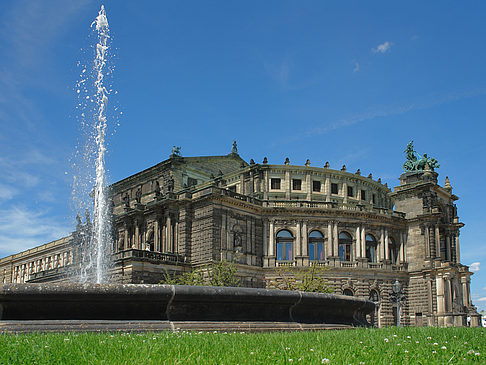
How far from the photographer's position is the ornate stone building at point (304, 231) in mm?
51125

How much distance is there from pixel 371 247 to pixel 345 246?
335cm

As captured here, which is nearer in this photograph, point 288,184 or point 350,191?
point 288,184

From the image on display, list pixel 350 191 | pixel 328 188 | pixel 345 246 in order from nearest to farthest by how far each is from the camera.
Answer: pixel 345 246 → pixel 328 188 → pixel 350 191

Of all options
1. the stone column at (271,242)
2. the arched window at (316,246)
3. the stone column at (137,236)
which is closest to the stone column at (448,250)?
the arched window at (316,246)

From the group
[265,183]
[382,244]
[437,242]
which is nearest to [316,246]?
[382,244]

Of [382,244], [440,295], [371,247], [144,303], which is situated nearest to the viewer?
[144,303]

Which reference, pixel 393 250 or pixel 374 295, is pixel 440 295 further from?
pixel 393 250

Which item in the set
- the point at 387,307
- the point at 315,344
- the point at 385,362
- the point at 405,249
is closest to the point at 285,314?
the point at 315,344

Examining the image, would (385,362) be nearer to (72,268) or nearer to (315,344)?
(315,344)

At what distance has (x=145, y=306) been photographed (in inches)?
406

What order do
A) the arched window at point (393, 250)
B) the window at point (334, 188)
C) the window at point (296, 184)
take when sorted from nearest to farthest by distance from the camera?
the arched window at point (393, 250)
the window at point (296, 184)
the window at point (334, 188)

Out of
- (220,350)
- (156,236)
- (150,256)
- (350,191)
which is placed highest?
(350,191)

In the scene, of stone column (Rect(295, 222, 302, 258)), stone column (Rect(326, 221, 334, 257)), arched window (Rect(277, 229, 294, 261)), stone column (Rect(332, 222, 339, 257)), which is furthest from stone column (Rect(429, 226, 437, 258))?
arched window (Rect(277, 229, 294, 261))

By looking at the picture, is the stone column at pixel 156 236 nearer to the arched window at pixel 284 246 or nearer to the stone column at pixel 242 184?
the stone column at pixel 242 184
